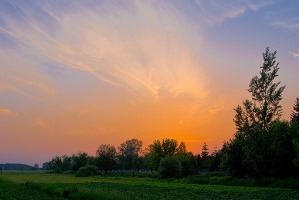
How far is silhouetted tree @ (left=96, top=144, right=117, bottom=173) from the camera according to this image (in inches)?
6177

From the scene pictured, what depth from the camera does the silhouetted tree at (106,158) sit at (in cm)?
15689

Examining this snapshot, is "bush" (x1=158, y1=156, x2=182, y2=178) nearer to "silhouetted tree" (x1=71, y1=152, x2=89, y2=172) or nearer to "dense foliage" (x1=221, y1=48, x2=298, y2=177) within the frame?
"dense foliage" (x1=221, y1=48, x2=298, y2=177)

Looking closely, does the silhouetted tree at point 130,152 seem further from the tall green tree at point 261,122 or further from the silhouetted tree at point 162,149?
the tall green tree at point 261,122

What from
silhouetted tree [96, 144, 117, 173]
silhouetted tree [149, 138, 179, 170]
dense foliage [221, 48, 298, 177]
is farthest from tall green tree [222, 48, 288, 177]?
silhouetted tree [96, 144, 117, 173]

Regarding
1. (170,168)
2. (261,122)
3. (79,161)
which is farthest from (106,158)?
(261,122)

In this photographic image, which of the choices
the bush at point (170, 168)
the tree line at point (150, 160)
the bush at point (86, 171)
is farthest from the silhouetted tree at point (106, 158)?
the bush at point (170, 168)

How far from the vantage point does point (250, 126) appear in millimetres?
61375

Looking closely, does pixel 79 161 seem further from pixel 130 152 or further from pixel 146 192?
pixel 146 192

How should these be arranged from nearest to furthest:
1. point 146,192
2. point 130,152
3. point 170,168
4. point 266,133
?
point 146,192 < point 266,133 < point 170,168 < point 130,152

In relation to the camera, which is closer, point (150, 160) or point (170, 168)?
point (170, 168)

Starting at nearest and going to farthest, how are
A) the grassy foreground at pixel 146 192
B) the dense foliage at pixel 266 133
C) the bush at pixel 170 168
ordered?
the grassy foreground at pixel 146 192 < the dense foliage at pixel 266 133 < the bush at pixel 170 168

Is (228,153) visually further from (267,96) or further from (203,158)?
(203,158)

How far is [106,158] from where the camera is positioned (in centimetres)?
15775

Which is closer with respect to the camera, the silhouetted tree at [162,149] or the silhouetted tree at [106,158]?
the silhouetted tree at [162,149]
